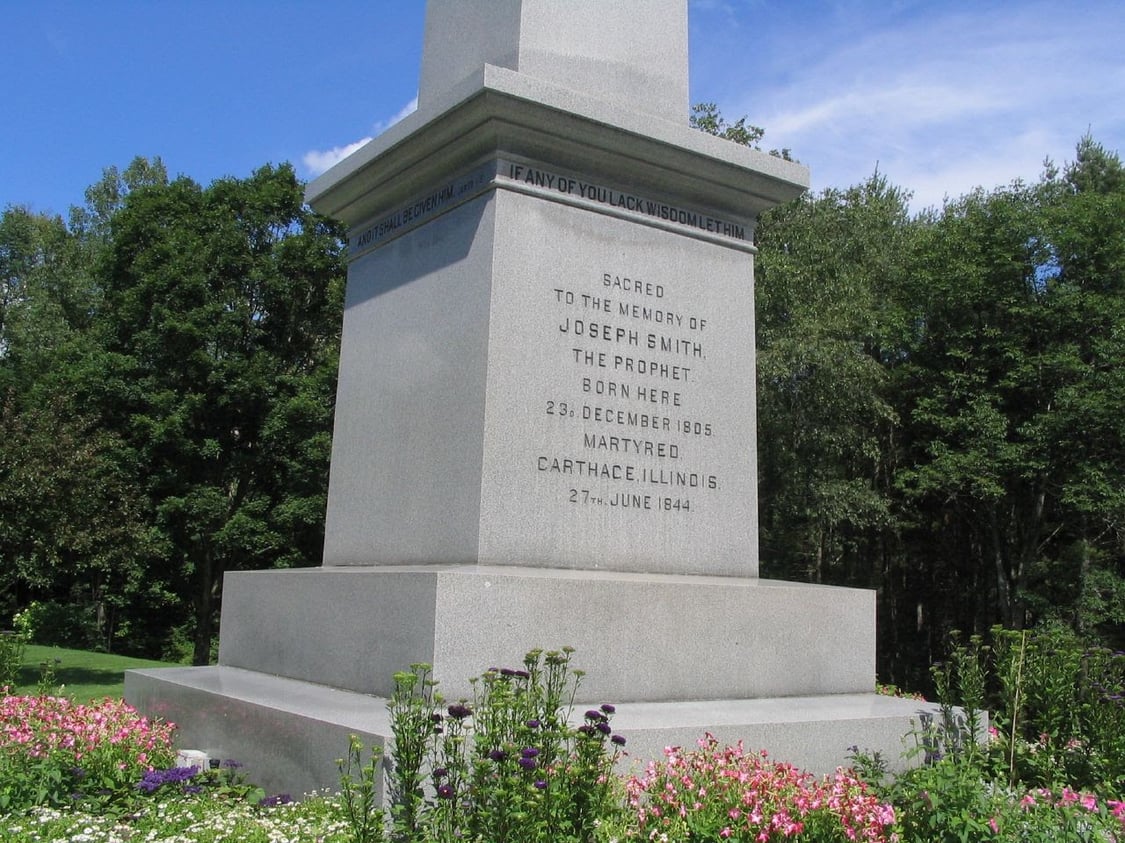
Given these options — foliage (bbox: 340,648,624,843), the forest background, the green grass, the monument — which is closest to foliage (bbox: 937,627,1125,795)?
the monument

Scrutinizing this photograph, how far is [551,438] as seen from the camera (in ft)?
22.1

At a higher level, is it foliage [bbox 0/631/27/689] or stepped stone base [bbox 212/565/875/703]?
stepped stone base [bbox 212/565/875/703]

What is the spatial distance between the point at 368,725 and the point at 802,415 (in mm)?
20471

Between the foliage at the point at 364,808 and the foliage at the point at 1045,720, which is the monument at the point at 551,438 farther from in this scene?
the foliage at the point at 364,808

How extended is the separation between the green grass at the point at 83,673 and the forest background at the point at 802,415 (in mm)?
1780

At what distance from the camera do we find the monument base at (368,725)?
5141 mm

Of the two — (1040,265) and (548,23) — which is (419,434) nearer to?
(548,23)

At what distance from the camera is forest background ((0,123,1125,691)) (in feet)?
73.5

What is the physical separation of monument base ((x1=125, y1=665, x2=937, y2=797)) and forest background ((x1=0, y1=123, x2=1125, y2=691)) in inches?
585

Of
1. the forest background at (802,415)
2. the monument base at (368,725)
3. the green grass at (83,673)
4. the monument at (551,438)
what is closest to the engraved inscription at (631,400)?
the monument at (551,438)

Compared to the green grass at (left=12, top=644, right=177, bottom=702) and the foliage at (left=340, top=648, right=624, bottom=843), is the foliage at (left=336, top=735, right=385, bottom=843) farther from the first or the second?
the green grass at (left=12, top=644, right=177, bottom=702)

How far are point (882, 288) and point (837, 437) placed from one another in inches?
238

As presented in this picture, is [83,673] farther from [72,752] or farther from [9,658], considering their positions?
[72,752]

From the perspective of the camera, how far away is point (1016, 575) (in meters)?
26.2
